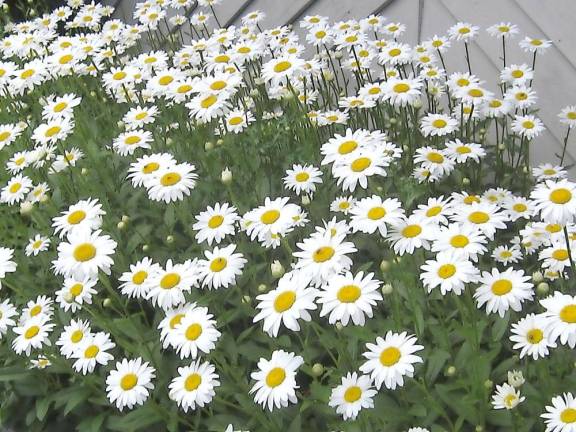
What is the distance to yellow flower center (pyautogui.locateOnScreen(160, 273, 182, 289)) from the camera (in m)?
2.38

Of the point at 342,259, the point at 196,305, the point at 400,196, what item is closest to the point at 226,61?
the point at 400,196

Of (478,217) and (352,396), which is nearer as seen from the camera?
(352,396)

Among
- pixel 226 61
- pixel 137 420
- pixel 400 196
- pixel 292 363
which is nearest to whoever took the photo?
pixel 292 363

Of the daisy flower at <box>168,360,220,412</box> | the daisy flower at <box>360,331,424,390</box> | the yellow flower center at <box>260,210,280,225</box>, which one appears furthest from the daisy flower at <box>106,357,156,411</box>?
the daisy flower at <box>360,331,424,390</box>

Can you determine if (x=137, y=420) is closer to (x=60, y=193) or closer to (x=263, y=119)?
(x=60, y=193)

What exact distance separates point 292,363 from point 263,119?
5.33ft

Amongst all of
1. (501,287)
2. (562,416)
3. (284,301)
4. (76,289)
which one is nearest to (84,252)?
(76,289)

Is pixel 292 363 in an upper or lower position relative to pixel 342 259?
lower

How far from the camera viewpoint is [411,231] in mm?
2229

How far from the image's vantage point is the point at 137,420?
2.41 metres

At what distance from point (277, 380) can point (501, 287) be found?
67 cm

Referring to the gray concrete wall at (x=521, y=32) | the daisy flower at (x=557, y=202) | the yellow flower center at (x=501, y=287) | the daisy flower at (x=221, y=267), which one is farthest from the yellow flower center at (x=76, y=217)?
the gray concrete wall at (x=521, y=32)

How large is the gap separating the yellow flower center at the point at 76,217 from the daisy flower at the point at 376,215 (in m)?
1.03

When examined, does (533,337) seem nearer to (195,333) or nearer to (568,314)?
(568,314)
